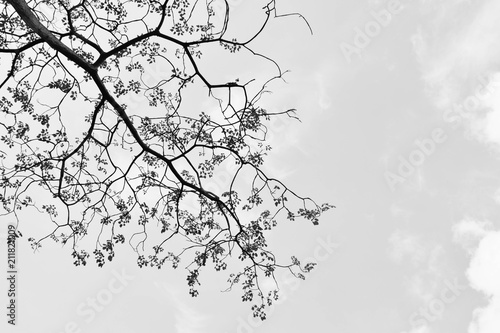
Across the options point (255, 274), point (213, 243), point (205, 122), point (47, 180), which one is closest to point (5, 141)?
point (47, 180)

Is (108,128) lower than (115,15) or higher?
lower

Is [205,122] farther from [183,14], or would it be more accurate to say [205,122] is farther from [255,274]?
[255,274]

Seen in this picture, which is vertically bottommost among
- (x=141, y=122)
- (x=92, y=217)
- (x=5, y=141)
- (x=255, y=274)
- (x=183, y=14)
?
(x=255, y=274)

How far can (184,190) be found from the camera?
272 inches

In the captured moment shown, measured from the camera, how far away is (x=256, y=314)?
658 centimetres

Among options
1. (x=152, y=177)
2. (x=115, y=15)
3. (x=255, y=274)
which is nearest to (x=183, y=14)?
(x=115, y=15)

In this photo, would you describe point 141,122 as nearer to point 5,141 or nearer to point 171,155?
point 171,155

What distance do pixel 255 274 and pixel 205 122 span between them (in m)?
2.33

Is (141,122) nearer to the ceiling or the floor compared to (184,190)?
nearer to the ceiling

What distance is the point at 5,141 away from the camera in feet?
22.4

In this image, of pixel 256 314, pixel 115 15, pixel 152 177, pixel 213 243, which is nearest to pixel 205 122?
pixel 152 177

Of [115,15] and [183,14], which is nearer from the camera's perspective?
[183,14]

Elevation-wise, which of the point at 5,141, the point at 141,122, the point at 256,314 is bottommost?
the point at 256,314

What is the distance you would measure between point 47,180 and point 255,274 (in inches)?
132
